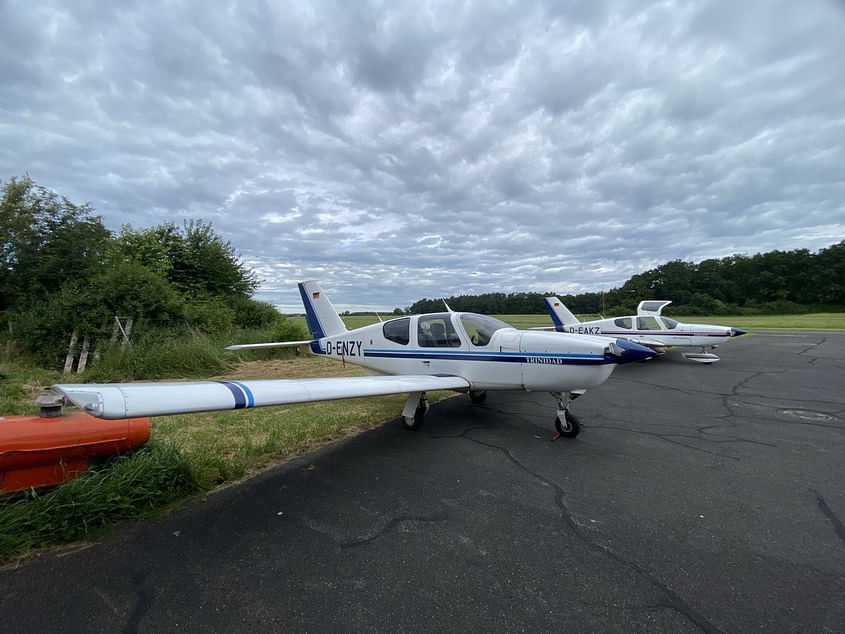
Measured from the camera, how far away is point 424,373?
6.01 metres

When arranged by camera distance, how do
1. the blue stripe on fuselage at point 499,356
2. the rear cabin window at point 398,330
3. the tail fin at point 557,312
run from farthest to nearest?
the tail fin at point 557,312
the rear cabin window at point 398,330
the blue stripe on fuselage at point 499,356

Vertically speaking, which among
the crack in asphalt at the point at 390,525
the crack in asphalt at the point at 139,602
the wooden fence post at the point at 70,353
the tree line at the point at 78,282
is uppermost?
the tree line at the point at 78,282

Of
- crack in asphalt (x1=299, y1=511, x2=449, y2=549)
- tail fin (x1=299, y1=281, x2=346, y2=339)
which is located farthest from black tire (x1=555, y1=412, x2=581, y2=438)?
tail fin (x1=299, y1=281, x2=346, y2=339)

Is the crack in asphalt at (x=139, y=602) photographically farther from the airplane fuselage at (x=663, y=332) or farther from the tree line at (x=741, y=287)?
the tree line at (x=741, y=287)

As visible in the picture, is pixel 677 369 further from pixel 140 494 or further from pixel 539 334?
pixel 140 494

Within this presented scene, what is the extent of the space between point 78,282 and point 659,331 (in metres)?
20.5

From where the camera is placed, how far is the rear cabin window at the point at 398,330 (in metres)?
6.27

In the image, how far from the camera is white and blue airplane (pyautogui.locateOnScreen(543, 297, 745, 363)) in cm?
1244

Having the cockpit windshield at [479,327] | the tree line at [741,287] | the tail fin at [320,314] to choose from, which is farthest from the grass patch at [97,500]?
the tree line at [741,287]

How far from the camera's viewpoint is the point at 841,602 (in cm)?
201

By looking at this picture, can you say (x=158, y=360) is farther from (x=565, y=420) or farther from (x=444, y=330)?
Result: (x=565, y=420)

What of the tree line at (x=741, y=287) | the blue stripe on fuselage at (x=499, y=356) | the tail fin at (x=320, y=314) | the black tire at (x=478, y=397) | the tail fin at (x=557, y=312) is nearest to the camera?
the blue stripe on fuselage at (x=499, y=356)

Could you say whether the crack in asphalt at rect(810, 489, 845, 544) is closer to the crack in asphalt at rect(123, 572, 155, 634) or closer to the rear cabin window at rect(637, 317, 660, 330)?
the crack in asphalt at rect(123, 572, 155, 634)

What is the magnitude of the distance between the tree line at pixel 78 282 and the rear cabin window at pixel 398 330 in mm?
8964
